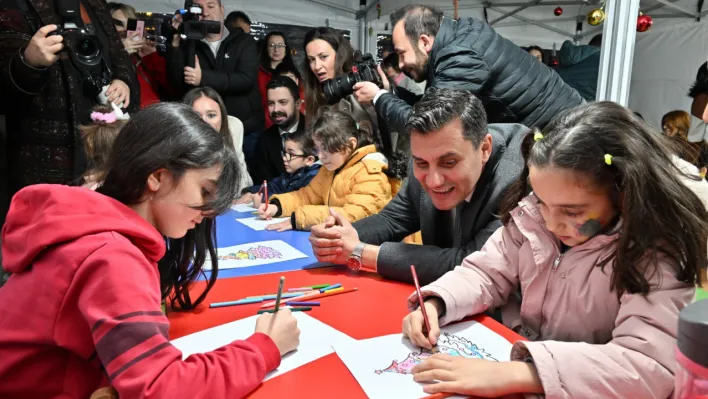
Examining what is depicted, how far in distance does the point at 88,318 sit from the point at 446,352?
591mm

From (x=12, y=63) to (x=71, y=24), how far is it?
0.26m

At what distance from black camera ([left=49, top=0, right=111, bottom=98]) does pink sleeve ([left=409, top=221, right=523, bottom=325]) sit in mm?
1684

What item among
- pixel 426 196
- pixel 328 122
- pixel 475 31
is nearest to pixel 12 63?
pixel 328 122

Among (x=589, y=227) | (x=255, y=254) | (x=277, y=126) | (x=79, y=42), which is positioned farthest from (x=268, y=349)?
(x=277, y=126)

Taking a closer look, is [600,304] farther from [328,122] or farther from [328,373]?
[328,122]

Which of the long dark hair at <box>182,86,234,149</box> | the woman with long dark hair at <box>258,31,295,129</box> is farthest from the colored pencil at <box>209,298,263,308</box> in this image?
the woman with long dark hair at <box>258,31,295,129</box>

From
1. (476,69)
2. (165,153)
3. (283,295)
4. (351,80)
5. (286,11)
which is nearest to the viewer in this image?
(165,153)

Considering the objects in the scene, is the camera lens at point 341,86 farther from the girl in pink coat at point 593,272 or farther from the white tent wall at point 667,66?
the white tent wall at point 667,66

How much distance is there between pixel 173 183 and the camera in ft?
3.32

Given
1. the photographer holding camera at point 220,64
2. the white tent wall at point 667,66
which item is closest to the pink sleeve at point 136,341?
the photographer holding camera at point 220,64

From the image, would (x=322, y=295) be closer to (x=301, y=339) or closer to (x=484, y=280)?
(x=301, y=339)

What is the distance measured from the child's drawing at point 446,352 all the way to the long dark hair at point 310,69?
6.55 feet

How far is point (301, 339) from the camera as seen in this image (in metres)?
1.03

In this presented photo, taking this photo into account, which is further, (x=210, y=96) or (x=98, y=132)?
(x=210, y=96)
